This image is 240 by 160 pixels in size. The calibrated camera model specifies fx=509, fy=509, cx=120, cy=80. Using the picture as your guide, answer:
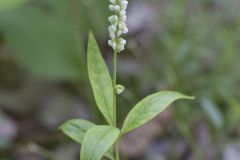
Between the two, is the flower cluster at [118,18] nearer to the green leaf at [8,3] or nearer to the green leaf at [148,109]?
the green leaf at [148,109]

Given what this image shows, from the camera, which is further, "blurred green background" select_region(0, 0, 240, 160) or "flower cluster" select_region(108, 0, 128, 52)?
"blurred green background" select_region(0, 0, 240, 160)

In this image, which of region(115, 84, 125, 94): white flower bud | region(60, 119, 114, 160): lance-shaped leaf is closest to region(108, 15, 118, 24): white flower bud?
region(115, 84, 125, 94): white flower bud

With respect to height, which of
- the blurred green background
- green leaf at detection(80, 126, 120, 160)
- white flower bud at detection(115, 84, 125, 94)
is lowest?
the blurred green background

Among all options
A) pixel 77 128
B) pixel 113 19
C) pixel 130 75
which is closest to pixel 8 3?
pixel 130 75

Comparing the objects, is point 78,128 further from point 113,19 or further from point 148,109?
point 113,19

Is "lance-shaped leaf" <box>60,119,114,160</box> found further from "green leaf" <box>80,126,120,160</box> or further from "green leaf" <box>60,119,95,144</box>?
"green leaf" <box>80,126,120,160</box>

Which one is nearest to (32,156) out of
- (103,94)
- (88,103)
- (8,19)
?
(88,103)

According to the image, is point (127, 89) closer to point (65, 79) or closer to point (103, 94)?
point (65, 79)
